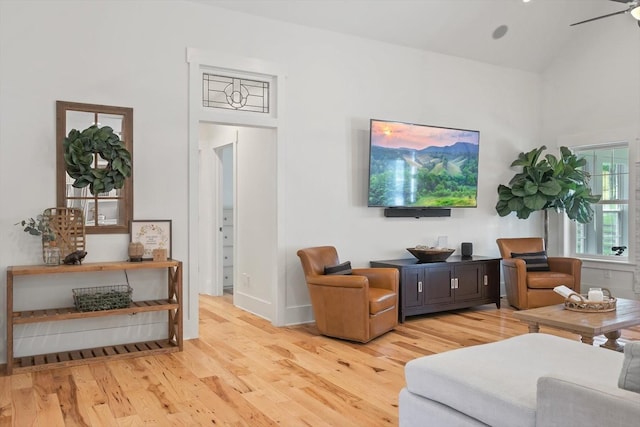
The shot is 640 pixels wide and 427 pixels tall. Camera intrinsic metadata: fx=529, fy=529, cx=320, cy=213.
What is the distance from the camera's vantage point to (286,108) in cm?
540

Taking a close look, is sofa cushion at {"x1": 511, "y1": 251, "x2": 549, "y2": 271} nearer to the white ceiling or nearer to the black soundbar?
the black soundbar

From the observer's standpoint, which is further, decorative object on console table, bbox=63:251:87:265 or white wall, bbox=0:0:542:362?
white wall, bbox=0:0:542:362

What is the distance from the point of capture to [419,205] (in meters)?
6.20

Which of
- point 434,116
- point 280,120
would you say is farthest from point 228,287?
point 434,116

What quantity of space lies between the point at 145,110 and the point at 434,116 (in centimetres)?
351

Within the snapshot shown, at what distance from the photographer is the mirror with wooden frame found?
14.1ft

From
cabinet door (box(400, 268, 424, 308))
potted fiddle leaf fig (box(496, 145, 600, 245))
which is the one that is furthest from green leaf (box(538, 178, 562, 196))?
cabinet door (box(400, 268, 424, 308))

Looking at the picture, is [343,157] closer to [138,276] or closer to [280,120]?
[280,120]

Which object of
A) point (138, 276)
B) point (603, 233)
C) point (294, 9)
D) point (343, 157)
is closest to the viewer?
point (138, 276)

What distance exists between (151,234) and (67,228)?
679 millimetres

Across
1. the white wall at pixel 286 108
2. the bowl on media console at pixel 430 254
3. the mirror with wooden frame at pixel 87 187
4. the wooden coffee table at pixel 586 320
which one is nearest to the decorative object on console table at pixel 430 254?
the bowl on media console at pixel 430 254

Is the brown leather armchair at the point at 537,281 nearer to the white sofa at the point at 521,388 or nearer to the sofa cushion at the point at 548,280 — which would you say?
the sofa cushion at the point at 548,280

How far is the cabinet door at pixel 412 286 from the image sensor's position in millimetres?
5484

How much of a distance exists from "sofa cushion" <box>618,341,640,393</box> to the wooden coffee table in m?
1.98
